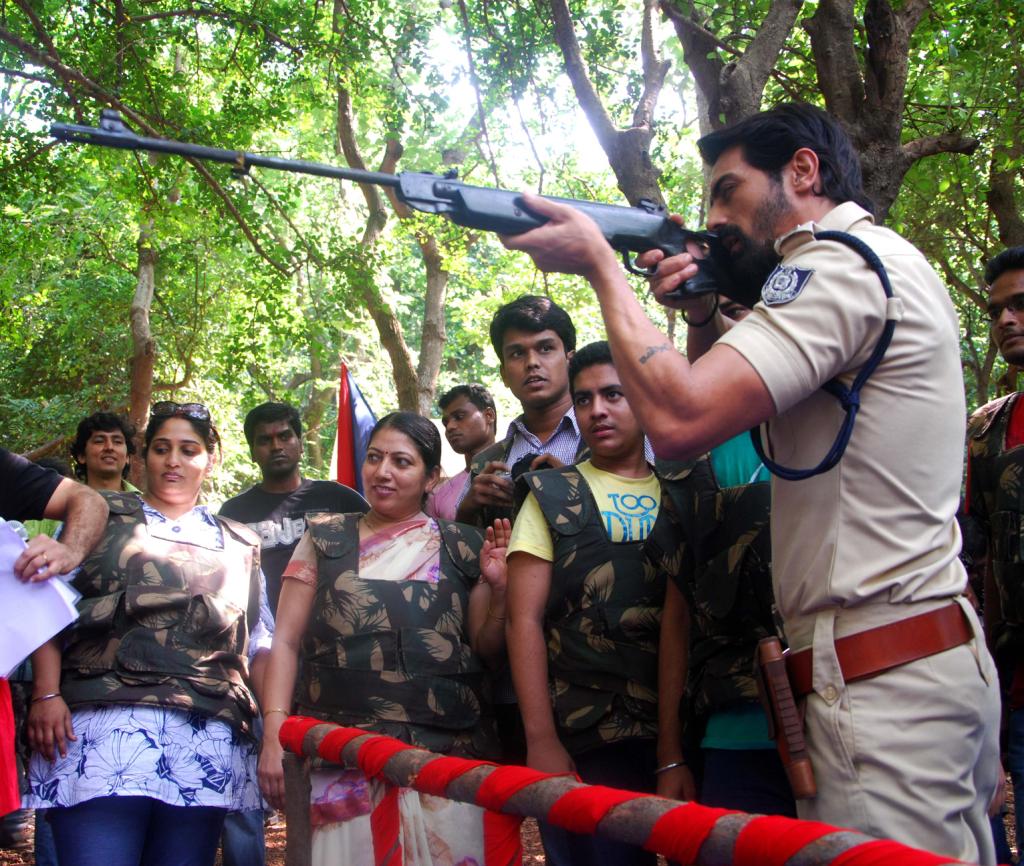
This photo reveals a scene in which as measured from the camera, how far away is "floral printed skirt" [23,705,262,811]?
3098 mm

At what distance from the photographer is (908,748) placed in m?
1.78

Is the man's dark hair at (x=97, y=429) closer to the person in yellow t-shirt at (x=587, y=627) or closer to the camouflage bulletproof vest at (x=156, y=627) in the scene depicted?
the camouflage bulletproof vest at (x=156, y=627)

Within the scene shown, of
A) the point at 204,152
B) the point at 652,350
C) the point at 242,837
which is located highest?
the point at 204,152

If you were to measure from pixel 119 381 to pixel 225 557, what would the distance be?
41.6ft

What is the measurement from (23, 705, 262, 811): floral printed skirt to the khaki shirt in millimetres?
2026

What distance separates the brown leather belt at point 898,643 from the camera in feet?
5.93

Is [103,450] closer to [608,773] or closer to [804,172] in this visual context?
[608,773]

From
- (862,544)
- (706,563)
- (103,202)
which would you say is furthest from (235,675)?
(103,202)

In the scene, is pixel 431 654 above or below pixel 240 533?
below

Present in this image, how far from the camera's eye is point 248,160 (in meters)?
2.38

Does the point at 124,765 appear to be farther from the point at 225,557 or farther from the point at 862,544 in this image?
the point at 862,544

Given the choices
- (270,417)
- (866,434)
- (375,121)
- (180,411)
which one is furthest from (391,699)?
(375,121)

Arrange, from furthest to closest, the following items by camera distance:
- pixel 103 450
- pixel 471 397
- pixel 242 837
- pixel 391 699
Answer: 1. pixel 103 450
2. pixel 471 397
3. pixel 242 837
4. pixel 391 699

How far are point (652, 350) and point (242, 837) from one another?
347 centimetres
